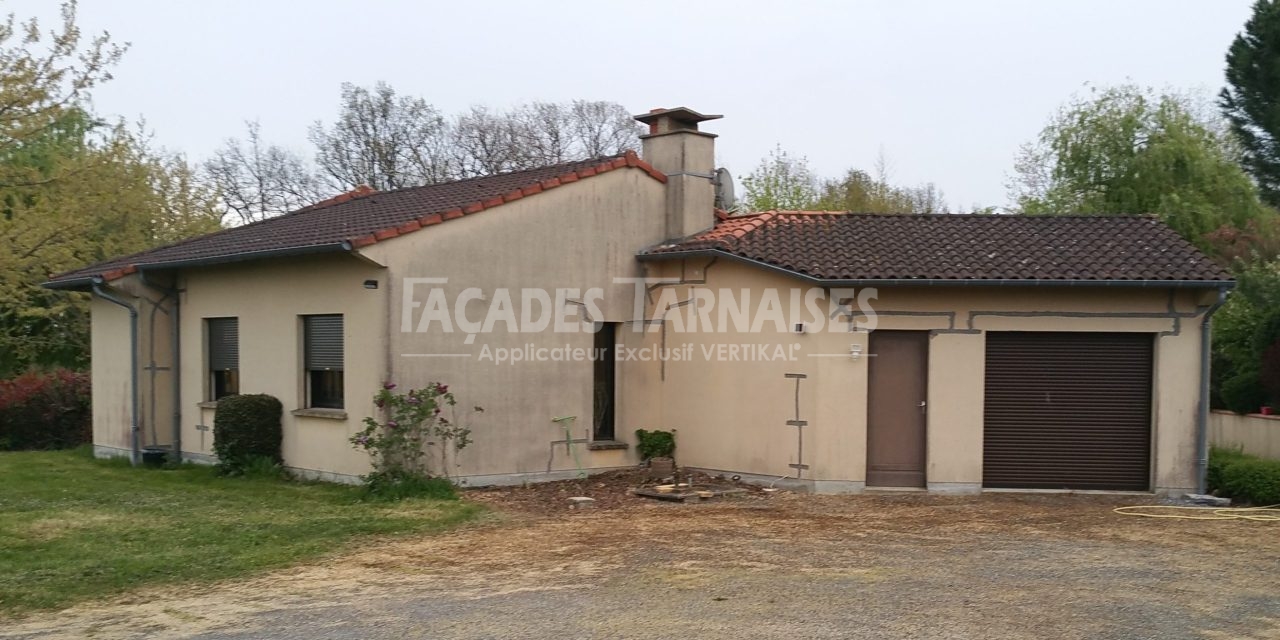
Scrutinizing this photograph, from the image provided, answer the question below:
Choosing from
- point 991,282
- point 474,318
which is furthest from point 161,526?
point 991,282

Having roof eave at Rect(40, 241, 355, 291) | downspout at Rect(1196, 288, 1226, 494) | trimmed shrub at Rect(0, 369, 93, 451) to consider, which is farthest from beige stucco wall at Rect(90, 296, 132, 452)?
downspout at Rect(1196, 288, 1226, 494)

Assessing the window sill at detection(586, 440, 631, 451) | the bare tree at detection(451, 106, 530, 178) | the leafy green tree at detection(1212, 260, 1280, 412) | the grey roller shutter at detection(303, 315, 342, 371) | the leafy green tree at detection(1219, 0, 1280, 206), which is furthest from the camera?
the bare tree at detection(451, 106, 530, 178)

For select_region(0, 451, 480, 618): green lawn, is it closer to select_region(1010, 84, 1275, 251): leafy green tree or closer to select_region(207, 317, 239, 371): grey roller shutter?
select_region(207, 317, 239, 371): grey roller shutter

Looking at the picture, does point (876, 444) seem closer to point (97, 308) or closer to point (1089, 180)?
point (97, 308)

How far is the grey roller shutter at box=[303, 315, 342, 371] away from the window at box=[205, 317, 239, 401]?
1.78 meters

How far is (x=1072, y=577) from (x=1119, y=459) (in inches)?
215

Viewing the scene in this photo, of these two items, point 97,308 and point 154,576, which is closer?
point 154,576

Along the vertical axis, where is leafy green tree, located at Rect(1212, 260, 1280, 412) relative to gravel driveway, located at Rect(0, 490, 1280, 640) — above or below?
above

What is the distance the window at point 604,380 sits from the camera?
1424 cm

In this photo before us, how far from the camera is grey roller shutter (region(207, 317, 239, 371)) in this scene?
48.0ft

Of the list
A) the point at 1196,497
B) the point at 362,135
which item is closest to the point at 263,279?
the point at 1196,497

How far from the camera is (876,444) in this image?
42.4ft

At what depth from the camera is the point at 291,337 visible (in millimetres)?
13477

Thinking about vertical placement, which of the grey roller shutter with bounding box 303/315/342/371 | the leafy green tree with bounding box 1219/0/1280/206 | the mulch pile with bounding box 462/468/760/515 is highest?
the leafy green tree with bounding box 1219/0/1280/206
